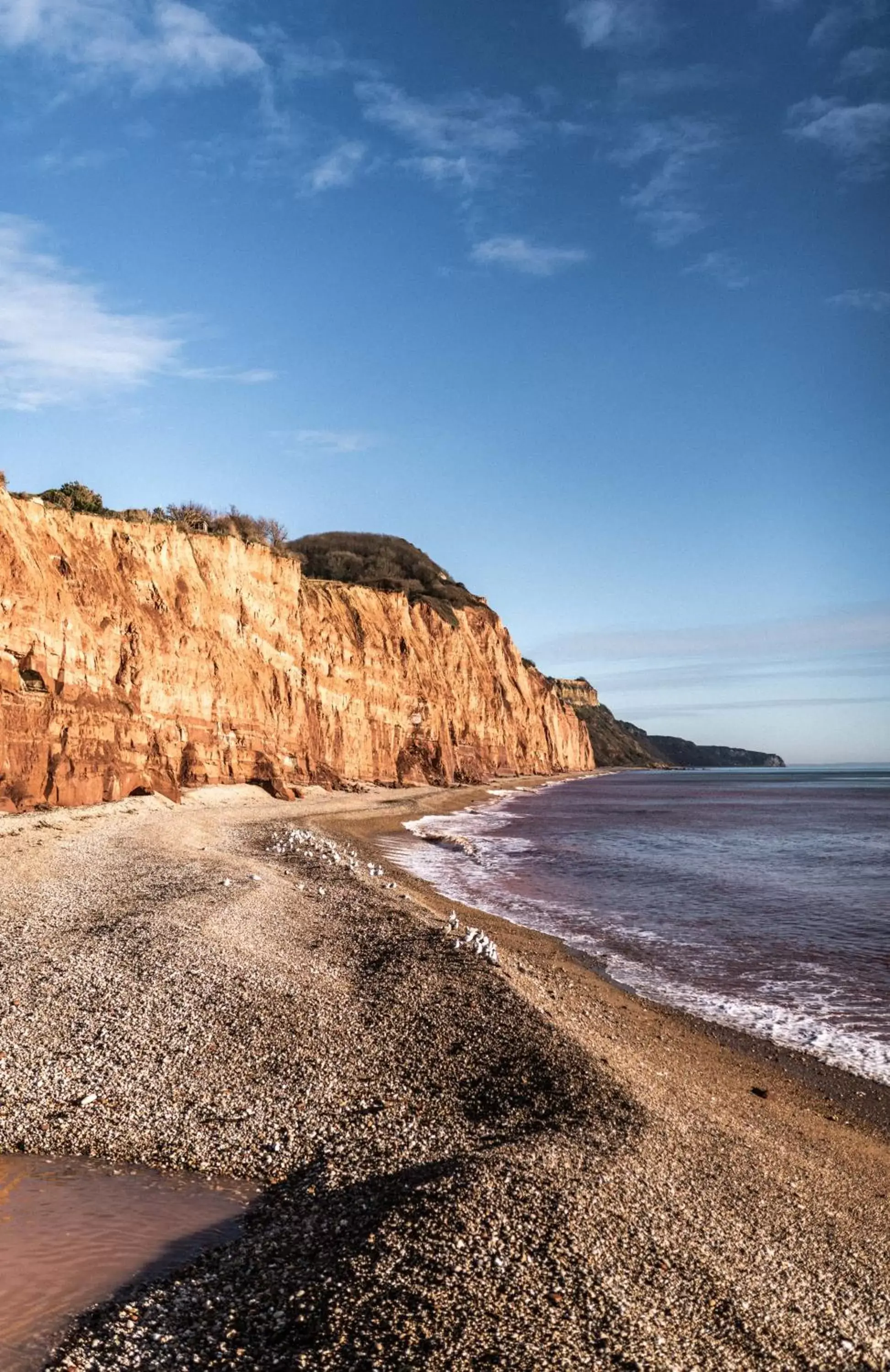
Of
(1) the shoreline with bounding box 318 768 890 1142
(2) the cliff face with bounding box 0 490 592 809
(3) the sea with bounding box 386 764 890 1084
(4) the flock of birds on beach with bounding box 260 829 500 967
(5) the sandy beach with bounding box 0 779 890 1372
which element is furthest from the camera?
(2) the cliff face with bounding box 0 490 592 809

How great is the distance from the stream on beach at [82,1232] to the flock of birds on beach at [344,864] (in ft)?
21.8

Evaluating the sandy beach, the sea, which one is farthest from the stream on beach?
the sea

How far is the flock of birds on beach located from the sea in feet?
6.41

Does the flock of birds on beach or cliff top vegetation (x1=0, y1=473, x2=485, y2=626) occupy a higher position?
cliff top vegetation (x1=0, y1=473, x2=485, y2=626)

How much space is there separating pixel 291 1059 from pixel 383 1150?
201cm

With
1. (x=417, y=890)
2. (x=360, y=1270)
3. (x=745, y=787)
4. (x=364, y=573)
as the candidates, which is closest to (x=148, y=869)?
(x=417, y=890)

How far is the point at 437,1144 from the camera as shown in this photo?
21.4ft

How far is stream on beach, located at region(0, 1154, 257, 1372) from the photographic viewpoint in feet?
14.9

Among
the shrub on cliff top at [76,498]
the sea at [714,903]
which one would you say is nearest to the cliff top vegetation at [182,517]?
the shrub on cliff top at [76,498]

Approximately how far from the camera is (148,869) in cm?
1717

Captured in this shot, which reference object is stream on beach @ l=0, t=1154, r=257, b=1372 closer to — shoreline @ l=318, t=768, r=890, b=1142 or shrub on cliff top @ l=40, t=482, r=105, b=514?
shoreline @ l=318, t=768, r=890, b=1142

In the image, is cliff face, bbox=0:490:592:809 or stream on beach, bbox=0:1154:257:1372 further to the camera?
cliff face, bbox=0:490:592:809

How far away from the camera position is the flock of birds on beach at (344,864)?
12.6 metres

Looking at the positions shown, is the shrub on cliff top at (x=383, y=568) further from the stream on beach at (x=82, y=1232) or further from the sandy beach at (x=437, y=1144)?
the stream on beach at (x=82, y=1232)
